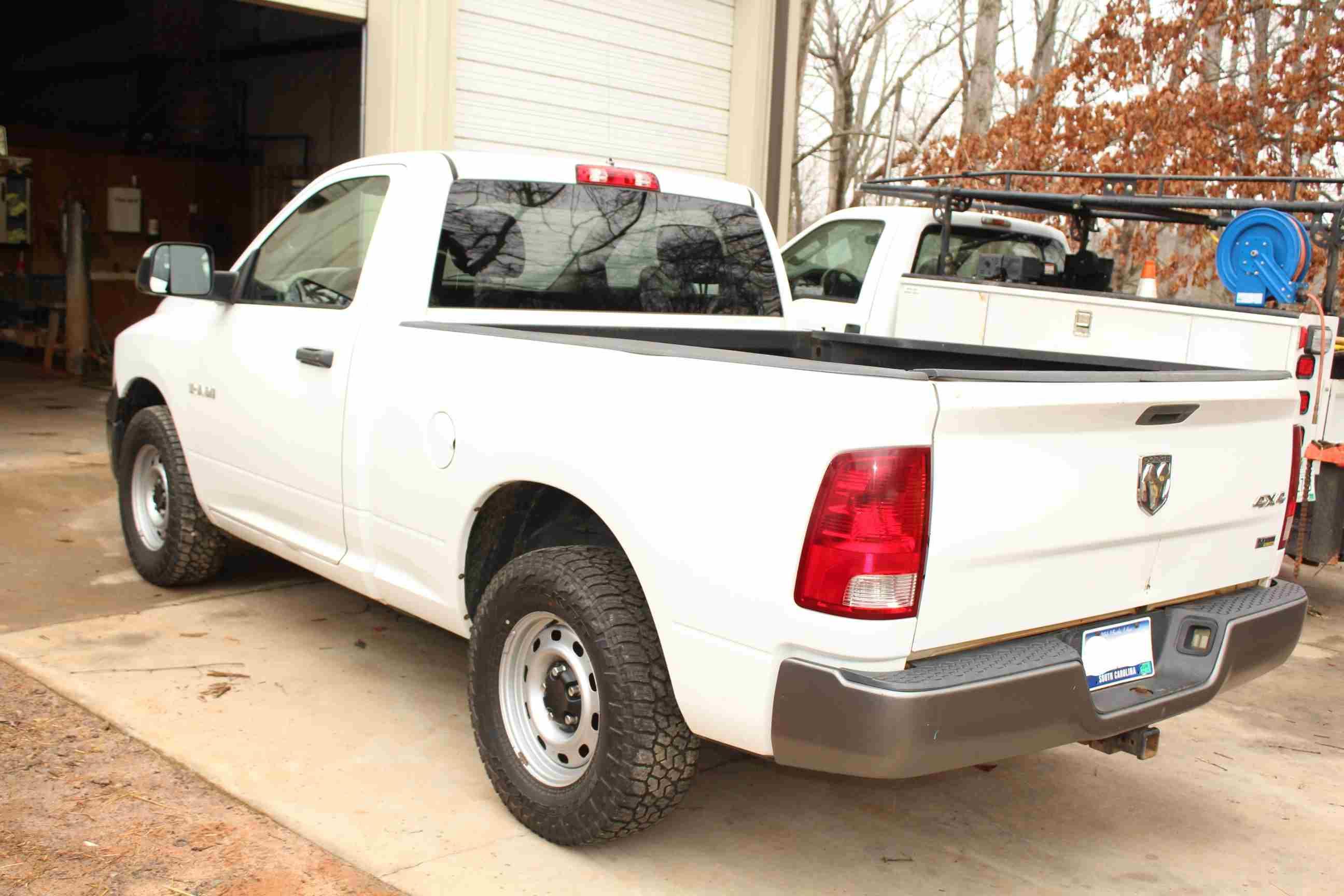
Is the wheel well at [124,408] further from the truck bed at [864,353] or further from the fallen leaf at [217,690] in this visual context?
the truck bed at [864,353]

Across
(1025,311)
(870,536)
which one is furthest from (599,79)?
(870,536)

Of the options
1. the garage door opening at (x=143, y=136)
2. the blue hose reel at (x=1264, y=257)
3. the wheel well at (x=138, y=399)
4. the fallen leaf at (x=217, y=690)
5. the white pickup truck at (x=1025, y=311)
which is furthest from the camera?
the garage door opening at (x=143, y=136)

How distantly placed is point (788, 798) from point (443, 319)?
1971 mm

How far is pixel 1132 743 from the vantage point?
353 centimetres

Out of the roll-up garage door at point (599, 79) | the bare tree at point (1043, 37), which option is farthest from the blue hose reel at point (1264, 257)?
the bare tree at point (1043, 37)

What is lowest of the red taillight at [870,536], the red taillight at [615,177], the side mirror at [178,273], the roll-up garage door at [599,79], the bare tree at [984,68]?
the red taillight at [870,536]

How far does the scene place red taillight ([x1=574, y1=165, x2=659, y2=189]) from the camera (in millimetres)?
4754

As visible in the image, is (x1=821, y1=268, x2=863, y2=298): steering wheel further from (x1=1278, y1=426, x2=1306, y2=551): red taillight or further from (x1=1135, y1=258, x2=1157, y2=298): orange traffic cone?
(x1=1278, y1=426, x2=1306, y2=551): red taillight

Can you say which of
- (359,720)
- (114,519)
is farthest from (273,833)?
(114,519)

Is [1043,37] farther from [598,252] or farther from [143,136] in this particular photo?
[598,252]

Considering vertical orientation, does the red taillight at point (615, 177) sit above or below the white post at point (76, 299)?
above

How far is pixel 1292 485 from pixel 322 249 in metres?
3.52

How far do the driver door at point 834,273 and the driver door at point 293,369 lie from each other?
4256mm

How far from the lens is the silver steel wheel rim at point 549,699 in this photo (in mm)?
3570
